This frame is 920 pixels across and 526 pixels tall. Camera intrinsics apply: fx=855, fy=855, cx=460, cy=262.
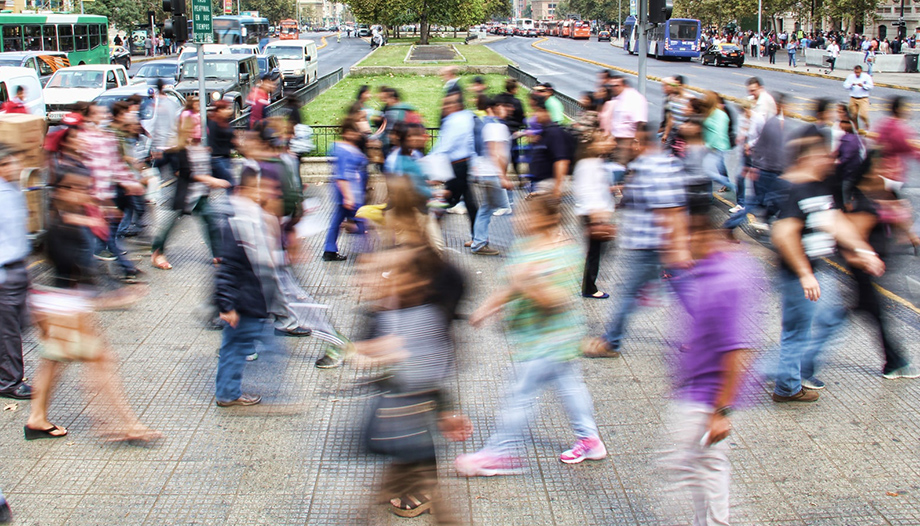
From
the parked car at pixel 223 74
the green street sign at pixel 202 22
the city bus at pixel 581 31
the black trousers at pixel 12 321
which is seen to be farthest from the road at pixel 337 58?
the black trousers at pixel 12 321

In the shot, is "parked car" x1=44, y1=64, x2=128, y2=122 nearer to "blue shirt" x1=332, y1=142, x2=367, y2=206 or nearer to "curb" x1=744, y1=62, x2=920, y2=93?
"blue shirt" x1=332, y1=142, x2=367, y2=206

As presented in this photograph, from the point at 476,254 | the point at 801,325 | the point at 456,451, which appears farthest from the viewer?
the point at 476,254

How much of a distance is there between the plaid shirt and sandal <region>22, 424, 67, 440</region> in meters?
4.28

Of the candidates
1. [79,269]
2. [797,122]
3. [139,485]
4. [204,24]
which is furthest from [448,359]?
[797,122]

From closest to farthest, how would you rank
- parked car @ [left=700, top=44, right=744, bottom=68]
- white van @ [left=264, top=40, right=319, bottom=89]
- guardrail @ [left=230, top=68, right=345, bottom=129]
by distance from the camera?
guardrail @ [left=230, top=68, right=345, bottom=129] < white van @ [left=264, top=40, right=319, bottom=89] < parked car @ [left=700, top=44, right=744, bottom=68]

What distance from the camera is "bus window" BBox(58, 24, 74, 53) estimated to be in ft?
113

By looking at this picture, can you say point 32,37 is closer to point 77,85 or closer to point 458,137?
point 77,85

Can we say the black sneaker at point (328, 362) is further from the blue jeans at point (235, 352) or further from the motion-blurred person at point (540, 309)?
the motion-blurred person at point (540, 309)

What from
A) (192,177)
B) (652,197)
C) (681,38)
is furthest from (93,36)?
(652,197)

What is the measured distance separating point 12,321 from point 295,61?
98.3 feet

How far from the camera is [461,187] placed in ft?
31.8

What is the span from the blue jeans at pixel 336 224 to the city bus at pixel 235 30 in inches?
1561

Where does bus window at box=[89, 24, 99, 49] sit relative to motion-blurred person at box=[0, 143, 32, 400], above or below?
above

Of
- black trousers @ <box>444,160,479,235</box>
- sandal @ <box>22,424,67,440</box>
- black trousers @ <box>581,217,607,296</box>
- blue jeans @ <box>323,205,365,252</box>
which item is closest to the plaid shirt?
black trousers @ <box>581,217,607,296</box>
